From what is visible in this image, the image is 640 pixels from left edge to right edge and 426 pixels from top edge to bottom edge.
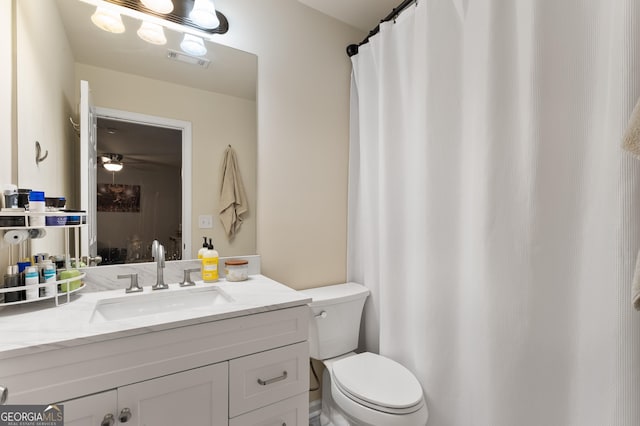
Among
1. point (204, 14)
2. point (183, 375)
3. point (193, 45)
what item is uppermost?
point (204, 14)

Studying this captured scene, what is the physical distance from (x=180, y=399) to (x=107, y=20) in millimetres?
1526

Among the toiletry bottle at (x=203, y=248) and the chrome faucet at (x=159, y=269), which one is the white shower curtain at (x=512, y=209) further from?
the chrome faucet at (x=159, y=269)

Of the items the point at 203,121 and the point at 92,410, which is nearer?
the point at 92,410

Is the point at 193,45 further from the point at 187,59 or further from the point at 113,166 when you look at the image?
the point at 113,166

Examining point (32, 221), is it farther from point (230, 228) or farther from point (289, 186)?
point (289, 186)

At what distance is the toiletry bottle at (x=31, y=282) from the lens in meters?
0.90

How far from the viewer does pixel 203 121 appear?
1.43 metres

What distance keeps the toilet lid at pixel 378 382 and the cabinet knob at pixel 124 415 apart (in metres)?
0.79

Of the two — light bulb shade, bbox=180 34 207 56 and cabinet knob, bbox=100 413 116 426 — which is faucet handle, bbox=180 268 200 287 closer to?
cabinet knob, bbox=100 413 116 426

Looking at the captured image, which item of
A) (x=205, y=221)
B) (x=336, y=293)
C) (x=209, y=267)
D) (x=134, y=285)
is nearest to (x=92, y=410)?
(x=134, y=285)

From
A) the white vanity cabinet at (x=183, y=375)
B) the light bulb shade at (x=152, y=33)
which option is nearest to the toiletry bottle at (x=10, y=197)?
the white vanity cabinet at (x=183, y=375)

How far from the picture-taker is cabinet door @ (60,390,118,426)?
0.74 meters

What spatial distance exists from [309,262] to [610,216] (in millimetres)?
1324

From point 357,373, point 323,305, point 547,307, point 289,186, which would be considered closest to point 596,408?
point 547,307
